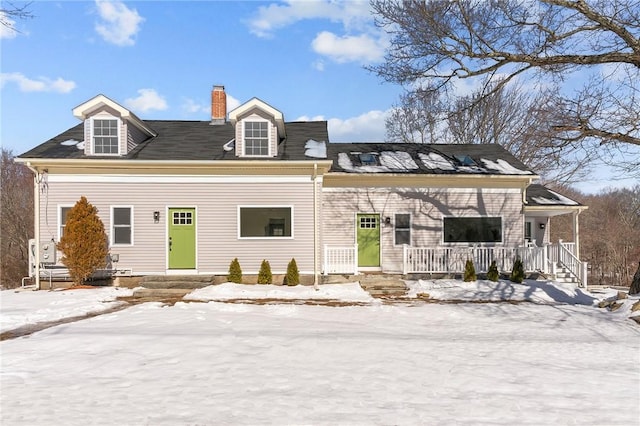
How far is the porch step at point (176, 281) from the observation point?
1164 centimetres

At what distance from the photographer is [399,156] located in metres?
15.4

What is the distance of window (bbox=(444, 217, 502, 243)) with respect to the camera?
563 inches

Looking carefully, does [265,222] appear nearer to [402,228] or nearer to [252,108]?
[252,108]

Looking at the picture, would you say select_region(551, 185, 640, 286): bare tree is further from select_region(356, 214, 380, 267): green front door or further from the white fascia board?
the white fascia board

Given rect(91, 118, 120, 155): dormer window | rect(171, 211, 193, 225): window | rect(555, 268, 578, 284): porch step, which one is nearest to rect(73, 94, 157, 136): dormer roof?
rect(91, 118, 120, 155): dormer window

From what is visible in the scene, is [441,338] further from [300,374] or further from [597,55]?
[597,55]

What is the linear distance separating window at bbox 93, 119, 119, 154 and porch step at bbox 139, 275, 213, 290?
413 cm

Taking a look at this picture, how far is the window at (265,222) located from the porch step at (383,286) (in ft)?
9.03

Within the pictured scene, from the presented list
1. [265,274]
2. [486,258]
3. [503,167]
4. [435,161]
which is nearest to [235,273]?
[265,274]

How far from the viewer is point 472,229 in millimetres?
14344

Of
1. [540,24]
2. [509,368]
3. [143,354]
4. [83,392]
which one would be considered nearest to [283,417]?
[83,392]

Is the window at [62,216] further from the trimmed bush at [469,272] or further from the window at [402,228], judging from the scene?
the trimmed bush at [469,272]

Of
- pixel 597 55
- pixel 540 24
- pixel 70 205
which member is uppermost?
pixel 540 24

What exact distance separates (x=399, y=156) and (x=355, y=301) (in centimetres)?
722
